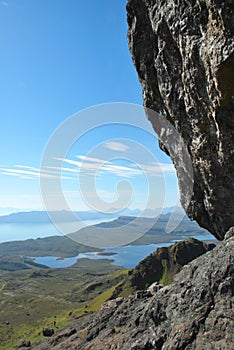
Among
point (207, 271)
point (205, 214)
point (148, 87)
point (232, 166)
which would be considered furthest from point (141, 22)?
point (207, 271)

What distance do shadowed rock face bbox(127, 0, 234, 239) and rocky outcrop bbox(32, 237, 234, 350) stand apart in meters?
7.94

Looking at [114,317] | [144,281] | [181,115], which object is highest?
[181,115]

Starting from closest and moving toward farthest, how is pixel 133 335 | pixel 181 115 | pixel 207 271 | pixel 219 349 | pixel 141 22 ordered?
pixel 219 349
pixel 207 271
pixel 133 335
pixel 181 115
pixel 141 22

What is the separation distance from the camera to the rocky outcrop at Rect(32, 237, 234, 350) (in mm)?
17031

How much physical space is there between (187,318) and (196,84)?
1790 cm

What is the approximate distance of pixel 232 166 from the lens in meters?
24.6

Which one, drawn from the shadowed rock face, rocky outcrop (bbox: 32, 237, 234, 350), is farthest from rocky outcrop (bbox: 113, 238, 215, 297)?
the shadowed rock face

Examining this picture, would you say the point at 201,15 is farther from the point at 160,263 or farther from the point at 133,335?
the point at 160,263

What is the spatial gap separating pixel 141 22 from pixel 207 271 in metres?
25.5

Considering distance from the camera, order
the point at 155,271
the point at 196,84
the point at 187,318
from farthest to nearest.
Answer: the point at 155,271 → the point at 196,84 → the point at 187,318

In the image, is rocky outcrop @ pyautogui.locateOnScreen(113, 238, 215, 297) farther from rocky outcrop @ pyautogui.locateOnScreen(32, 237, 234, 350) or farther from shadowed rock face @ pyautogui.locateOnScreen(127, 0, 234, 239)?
shadowed rock face @ pyautogui.locateOnScreen(127, 0, 234, 239)

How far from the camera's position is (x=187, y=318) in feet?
62.6

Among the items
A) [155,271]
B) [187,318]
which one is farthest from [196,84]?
[155,271]

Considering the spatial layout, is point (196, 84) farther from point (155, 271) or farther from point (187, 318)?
point (155, 271)
